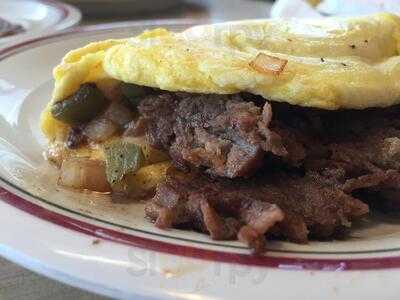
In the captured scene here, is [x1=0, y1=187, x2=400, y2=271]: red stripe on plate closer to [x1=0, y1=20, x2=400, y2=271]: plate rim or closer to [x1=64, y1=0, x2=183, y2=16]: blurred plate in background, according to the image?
Result: [x1=0, y1=20, x2=400, y2=271]: plate rim

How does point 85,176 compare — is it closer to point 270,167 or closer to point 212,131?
point 212,131

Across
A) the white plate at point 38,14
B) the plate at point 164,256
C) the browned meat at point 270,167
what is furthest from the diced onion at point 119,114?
the white plate at point 38,14

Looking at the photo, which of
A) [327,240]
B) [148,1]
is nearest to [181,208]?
[327,240]

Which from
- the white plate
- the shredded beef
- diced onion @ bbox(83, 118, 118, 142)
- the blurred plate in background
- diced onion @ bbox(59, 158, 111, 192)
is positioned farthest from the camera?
the blurred plate in background

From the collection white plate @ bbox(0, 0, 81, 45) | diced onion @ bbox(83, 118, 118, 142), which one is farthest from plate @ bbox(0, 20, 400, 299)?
white plate @ bbox(0, 0, 81, 45)

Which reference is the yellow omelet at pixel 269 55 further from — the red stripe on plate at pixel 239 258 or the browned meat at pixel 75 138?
the red stripe on plate at pixel 239 258
